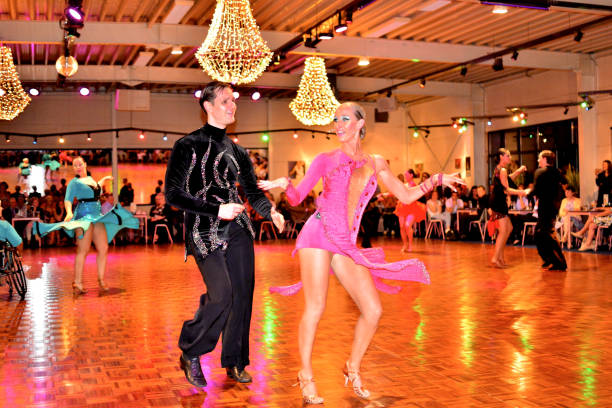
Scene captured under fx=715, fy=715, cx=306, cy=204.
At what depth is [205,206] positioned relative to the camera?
Answer: 3.31m

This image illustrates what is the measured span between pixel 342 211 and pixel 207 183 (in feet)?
2.27

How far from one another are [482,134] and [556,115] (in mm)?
2778

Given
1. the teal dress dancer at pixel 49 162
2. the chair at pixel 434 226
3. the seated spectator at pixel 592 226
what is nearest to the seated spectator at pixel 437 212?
the chair at pixel 434 226

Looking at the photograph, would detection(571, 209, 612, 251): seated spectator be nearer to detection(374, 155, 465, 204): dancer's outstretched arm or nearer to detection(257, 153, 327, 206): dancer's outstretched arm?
detection(374, 155, 465, 204): dancer's outstretched arm

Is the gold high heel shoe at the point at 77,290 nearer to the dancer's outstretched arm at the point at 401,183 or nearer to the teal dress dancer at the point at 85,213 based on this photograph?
the teal dress dancer at the point at 85,213

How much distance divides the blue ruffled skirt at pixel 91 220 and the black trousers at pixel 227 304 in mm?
3999

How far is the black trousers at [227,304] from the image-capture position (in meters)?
3.39

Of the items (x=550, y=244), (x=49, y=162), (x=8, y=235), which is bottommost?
(x=550, y=244)

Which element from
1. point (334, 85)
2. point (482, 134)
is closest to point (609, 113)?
point (482, 134)

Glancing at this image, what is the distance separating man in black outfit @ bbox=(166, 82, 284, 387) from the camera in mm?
3395

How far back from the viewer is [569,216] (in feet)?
43.5

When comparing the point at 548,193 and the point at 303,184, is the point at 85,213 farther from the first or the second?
the point at 548,193

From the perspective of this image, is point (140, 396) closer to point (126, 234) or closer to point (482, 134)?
point (126, 234)

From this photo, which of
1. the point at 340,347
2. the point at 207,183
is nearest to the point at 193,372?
the point at 207,183
